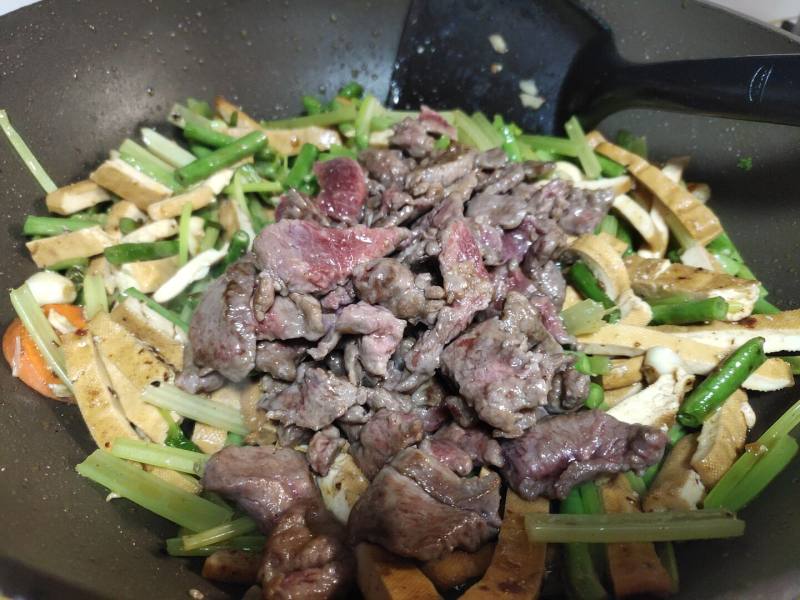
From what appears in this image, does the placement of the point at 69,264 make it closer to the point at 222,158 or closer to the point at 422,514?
the point at 222,158

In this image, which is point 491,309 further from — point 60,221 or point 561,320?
point 60,221

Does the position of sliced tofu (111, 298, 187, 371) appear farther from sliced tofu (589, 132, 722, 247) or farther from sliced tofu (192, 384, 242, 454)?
sliced tofu (589, 132, 722, 247)

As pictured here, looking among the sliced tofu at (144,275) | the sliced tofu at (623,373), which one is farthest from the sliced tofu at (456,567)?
the sliced tofu at (144,275)

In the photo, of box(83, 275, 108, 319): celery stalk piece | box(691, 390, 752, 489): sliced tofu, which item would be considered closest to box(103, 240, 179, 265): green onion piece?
box(83, 275, 108, 319): celery stalk piece

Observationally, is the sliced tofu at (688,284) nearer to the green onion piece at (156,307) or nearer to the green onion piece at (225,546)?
the green onion piece at (225,546)

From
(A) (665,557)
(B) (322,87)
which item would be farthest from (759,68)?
(B) (322,87)
